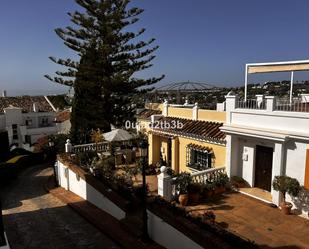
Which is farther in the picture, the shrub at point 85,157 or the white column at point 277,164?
the shrub at point 85,157

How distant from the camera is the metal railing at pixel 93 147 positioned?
15.4m

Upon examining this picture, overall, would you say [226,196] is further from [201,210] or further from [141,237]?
[141,237]

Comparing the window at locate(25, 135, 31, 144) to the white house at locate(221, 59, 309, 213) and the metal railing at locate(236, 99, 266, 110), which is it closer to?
the white house at locate(221, 59, 309, 213)

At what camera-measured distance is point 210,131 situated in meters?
12.3

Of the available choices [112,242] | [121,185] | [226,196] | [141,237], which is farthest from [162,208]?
[226,196]

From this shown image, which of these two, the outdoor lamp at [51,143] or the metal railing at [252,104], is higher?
the metal railing at [252,104]

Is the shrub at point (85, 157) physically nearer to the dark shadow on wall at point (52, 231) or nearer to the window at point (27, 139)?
the dark shadow on wall at point (52, 231)

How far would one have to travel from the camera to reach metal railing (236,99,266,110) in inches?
398

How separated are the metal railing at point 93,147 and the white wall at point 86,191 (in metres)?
2.57

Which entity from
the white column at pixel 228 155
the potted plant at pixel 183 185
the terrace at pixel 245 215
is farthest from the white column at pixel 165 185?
the white column at pixel 228 155

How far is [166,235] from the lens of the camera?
6848mm

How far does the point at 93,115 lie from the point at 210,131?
952 centimetres

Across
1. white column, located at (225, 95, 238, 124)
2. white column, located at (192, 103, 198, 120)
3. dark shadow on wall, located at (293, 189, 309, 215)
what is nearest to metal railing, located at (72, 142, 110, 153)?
white column, located at (192, 103, 198, 120)

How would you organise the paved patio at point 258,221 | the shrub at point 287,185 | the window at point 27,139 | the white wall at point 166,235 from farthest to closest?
the window at point 27,139
the shrub at point 287,185
the paved patio at point 258,221
the white wall at point 166,235
